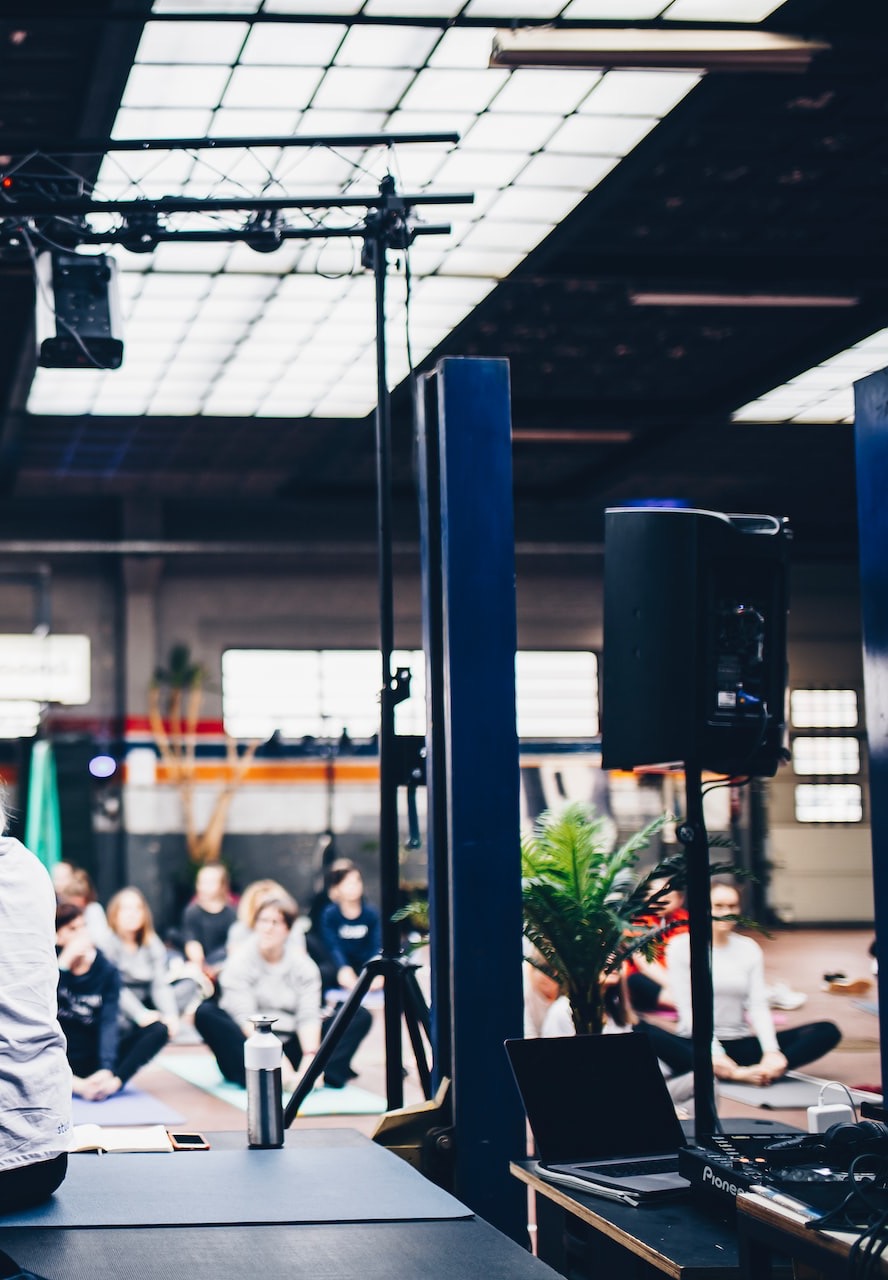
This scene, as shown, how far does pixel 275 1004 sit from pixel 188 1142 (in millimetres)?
3594

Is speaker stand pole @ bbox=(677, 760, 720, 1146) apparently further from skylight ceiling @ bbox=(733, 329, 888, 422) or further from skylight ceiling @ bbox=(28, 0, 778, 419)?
skylight ceiling @ bbox=(733, 329, 888, 422)

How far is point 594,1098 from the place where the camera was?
10.1ft

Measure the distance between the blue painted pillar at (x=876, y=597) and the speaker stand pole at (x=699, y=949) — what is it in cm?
38

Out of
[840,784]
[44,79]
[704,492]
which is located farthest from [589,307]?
[840,784]

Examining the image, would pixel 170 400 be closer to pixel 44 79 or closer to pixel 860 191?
pixel 44 79

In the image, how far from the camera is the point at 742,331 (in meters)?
10.1

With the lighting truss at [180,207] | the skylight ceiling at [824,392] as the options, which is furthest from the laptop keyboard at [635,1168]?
the skylight ceiling at [824,392]

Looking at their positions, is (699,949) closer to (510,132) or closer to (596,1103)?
(596,1103)

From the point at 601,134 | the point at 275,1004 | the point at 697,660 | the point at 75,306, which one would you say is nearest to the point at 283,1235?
the point at 697,660

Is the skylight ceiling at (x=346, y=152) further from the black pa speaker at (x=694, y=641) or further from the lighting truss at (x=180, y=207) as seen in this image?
the black pa speaker at (x=694, y=641)

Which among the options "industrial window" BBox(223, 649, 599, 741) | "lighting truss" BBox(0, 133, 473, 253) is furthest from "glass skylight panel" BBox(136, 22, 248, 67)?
"industrial window" BBox(223, 649, 599, 741)

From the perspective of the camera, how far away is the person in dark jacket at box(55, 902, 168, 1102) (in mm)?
6617

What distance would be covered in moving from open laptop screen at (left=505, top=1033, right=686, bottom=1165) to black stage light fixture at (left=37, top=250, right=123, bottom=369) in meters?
3.40

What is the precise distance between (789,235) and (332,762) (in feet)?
Answer: 25.3
